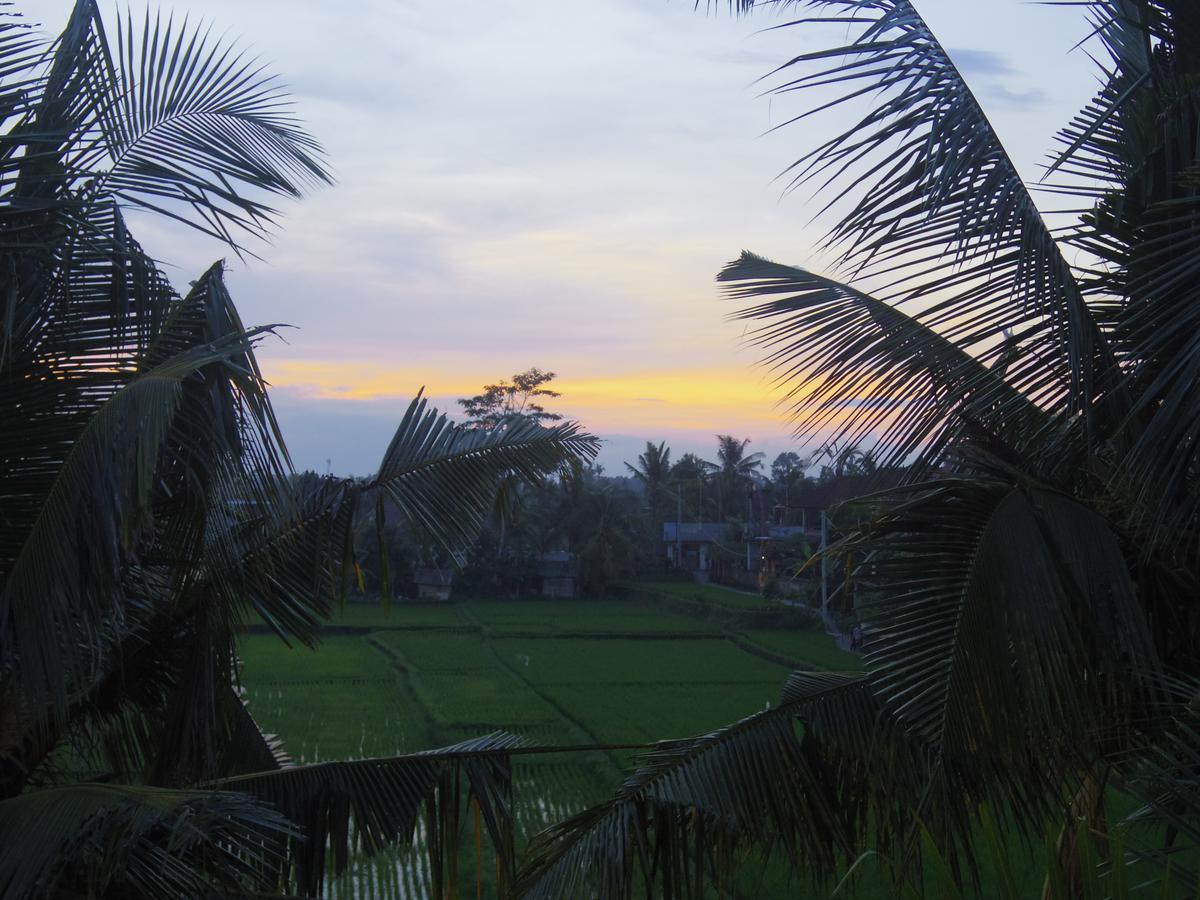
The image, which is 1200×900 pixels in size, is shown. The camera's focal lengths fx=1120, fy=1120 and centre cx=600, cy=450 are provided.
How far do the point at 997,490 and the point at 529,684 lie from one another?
1695 cm

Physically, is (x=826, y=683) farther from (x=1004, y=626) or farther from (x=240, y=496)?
(x=240, y=496)

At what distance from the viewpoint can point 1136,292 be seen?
2.09 meters

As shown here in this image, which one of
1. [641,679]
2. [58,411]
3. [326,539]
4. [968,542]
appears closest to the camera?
[968,542]

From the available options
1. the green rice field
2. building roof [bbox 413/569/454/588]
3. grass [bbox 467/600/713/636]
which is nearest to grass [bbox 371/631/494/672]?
the green rice field

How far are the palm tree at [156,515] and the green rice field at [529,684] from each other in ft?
20.0

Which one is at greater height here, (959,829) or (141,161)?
(141,161)

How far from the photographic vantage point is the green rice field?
13.6 m

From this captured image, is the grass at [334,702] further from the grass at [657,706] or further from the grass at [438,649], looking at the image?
the grass at [657,706]

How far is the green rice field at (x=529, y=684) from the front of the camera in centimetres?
1365

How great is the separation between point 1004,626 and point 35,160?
7.35 feet

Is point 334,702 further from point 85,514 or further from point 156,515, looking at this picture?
point 85,514

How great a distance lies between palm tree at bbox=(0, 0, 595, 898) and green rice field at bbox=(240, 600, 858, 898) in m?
6.09

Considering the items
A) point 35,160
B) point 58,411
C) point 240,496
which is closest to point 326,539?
point 240,496

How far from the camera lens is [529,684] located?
18672 mm
